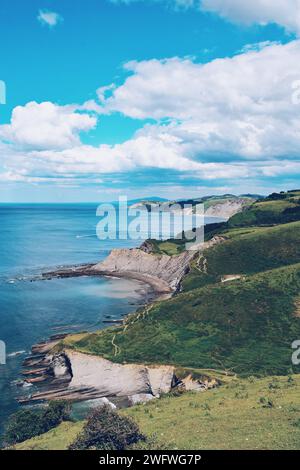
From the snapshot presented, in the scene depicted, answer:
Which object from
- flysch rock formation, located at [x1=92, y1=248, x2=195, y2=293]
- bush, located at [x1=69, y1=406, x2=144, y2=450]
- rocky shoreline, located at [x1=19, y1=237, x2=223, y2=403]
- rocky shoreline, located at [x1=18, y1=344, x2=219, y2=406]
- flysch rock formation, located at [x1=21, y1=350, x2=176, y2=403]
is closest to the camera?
bush, located at [x1=69, y1=406, x2=144, y2=450]

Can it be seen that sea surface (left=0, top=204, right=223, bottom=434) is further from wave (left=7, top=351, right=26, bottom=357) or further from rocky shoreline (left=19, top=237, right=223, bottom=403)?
rocky shoreline (left=19, top=237, right=223, bottom=403)

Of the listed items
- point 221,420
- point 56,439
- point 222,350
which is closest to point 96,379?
point 222,350

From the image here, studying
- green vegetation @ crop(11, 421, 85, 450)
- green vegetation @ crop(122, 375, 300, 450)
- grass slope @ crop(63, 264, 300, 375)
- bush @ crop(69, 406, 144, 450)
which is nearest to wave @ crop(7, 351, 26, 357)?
grass slope @ crop(63, 264, 300, 375)

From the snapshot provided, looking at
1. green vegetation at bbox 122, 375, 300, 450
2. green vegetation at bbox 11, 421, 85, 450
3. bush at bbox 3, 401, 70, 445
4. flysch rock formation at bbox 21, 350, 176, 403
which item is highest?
green vegetation at bbox 122, 375, 300, 450

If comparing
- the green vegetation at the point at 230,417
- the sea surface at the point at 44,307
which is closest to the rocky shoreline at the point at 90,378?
the sea surface at the point at 44,307

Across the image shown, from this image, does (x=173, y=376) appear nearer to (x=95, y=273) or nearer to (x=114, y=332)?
(x=114, y=332)

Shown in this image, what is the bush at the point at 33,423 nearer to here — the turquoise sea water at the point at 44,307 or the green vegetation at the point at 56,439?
the green vegetation at the point at 56,439
